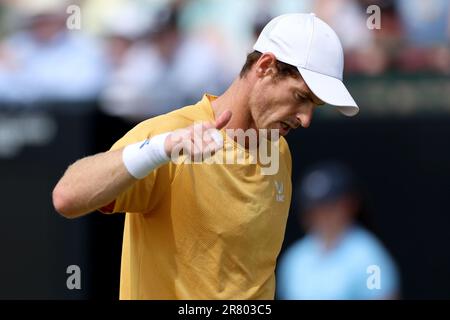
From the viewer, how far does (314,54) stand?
10.8 ft

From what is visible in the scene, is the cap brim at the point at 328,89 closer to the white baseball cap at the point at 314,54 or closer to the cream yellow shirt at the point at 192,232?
the white baseball cap at the point at 314,54

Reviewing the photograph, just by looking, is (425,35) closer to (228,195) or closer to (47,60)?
(47,60)

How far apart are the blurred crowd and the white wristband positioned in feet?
11.1

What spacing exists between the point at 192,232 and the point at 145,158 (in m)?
0.37

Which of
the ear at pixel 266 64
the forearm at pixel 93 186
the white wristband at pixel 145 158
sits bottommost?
the forearm at pixel 93 186

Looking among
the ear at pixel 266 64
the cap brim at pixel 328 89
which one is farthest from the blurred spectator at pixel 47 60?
the cap brim at pixel 328 89

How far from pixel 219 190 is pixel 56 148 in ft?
10.6

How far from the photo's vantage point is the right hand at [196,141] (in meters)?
2.90

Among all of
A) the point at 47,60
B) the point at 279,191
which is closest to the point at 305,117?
the point at 279,191

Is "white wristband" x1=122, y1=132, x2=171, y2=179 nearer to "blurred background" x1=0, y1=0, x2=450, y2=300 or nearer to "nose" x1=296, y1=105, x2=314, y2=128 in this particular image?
"nose" x1=296, y1=105, x2=314, y2=128

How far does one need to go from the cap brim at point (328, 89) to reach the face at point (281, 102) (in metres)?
0.03

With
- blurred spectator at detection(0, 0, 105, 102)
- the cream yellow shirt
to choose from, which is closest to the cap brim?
the cream yellow shirt

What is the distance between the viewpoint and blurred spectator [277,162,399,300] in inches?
205
